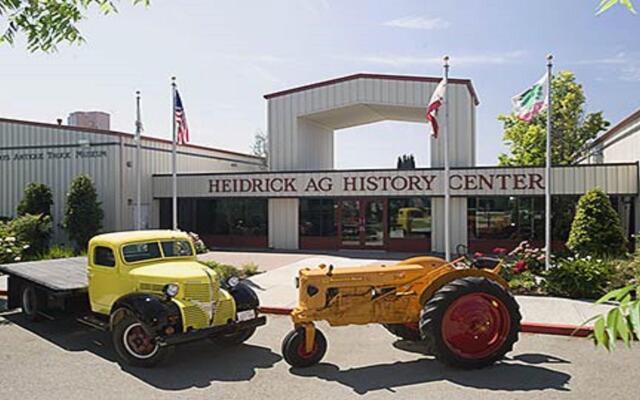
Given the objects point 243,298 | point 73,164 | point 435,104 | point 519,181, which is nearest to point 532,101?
point 435,104

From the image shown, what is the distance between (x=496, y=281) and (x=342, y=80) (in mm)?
16298

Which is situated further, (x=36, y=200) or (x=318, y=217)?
(x=36, y=200)

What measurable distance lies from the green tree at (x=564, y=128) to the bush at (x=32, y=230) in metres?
24.6

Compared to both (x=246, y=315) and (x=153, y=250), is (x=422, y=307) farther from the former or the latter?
(x=153, y=250)

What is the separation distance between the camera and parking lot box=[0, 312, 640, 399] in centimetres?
626

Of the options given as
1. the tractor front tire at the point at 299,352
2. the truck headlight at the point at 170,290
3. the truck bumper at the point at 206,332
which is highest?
the truck headlight at the point at 170,290

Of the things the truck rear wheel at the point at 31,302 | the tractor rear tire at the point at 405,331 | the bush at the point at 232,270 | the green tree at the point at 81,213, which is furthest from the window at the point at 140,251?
the green tree at the point at 81,213

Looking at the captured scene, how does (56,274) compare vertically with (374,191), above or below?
below

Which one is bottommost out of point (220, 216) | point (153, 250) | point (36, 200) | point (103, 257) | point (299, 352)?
point (299, 352)

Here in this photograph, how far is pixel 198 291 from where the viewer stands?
25.1 ft

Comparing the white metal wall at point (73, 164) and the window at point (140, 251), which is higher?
the white metal wall at point (73, 164)

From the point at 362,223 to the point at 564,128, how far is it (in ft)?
57.0

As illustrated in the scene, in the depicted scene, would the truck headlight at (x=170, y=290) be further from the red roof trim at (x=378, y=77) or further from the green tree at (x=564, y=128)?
the green tree at (x=564, y=128)

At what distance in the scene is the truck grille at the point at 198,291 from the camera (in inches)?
299
